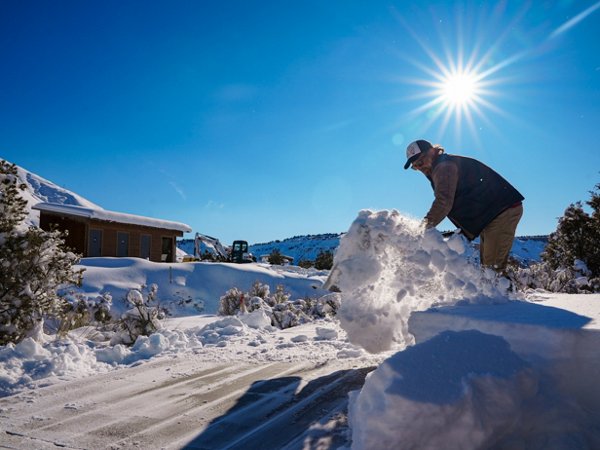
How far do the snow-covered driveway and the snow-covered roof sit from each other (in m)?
15.4

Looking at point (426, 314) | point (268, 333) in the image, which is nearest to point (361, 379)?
point (426, 314)

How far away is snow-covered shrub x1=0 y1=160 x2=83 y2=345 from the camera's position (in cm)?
316

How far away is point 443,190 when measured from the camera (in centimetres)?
306

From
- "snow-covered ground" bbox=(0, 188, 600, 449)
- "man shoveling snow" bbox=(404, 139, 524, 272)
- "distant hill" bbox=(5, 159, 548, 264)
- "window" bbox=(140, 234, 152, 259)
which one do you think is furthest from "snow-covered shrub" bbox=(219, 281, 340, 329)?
"distant hill" bbox=(5, 159, 548, 264)

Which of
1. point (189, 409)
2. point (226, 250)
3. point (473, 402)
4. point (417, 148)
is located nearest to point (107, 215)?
point (226, 250)

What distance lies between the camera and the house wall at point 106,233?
17.3m

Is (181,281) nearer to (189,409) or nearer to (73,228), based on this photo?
(73,228)

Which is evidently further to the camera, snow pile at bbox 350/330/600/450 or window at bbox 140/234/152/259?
window at bbox 140/234/152/259

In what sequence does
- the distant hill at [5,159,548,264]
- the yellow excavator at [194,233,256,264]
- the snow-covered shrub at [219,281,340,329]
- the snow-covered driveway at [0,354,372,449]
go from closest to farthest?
the snow-covered driveway at [0,354,372,449] < the snow-covered shrub at [219,281,340,329] < the yellow excavator at [194,233,256,264] < the distant hill at [5,159,548,264]

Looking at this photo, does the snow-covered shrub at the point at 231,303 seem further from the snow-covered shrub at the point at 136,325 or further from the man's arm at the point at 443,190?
the man's arm at the point at 443,190

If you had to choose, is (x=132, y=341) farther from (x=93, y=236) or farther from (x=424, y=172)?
(x=93, y=236)

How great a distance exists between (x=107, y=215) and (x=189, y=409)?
17707 mm

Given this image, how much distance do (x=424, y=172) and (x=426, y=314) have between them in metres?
1.89

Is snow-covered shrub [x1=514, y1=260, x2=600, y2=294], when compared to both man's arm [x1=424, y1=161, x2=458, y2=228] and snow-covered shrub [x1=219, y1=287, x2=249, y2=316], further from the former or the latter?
snow-covered shrub [x1=219, y1=287, x2=249, y2=316]
